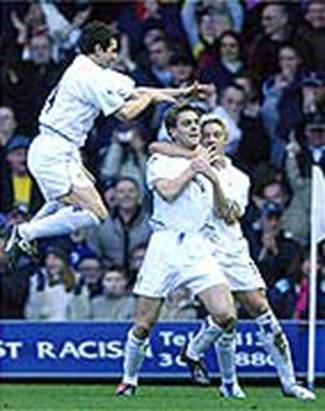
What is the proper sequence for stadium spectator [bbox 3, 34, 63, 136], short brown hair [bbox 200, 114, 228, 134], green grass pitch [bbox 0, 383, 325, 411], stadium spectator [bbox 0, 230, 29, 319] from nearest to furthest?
1. green grass pitch [bbox 0, 383, 325, 411]
2. short brown hair [bbox 200, 114, 228, 134]
3. stadium spectator [bbox 0, 230, 29, 319]
4. stadium spectator [bbox 3, 34, 63, 136]

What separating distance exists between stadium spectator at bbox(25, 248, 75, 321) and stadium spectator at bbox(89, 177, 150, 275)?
634 millimetres

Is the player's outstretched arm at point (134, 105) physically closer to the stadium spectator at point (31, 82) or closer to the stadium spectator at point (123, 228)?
the stadium spectator at point (123, 228)

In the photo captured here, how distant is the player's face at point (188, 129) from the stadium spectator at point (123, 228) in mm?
4917

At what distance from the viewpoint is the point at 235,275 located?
47.4ft

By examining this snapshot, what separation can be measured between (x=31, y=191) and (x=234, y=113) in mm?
2220

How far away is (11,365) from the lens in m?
16.6

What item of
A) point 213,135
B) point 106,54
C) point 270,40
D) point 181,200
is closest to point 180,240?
point 181,200

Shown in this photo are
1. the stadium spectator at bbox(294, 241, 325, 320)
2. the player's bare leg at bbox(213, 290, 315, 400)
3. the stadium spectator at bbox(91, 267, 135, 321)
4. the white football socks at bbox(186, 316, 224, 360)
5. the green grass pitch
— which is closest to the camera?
the green grass pitch

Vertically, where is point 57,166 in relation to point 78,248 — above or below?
above

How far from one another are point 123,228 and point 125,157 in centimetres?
92

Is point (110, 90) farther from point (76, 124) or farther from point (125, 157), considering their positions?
point (125, 157)

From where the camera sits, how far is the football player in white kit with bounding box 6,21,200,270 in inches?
543

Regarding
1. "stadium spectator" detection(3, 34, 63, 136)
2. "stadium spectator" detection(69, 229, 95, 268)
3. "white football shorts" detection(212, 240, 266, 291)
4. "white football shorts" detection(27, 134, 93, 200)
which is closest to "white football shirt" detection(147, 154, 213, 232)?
"white football shorts" detection(212, 240, 266, 291)

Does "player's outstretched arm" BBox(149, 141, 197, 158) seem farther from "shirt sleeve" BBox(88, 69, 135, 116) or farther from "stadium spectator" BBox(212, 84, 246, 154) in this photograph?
"stadium spectator" BBox(212, 84, 246, 154)
